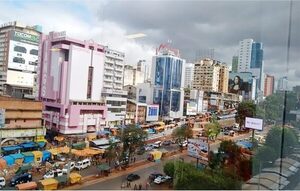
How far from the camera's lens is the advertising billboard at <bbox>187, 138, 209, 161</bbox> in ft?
14.0

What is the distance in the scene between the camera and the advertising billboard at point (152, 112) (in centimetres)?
985

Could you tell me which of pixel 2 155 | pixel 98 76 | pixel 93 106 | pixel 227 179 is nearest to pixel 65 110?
pixel 93 106

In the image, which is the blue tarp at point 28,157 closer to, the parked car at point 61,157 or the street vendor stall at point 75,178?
the parked car at point 61,157

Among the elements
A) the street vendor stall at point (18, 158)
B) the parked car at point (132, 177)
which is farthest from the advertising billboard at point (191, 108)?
the street vendor stall at point (18, 158)

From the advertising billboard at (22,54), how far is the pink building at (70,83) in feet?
14.3

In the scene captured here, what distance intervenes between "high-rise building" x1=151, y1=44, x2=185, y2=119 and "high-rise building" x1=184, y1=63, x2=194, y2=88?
127 millimetres

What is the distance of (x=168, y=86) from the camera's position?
33.2 feet

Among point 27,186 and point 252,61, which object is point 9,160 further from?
point 252,61

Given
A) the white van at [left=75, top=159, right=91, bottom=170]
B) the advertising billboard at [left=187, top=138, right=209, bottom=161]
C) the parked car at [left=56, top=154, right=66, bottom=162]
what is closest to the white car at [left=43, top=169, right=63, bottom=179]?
the white van at [left=75, top=159, right=91, bottom=170]

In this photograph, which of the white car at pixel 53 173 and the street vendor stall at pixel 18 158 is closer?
the white car at pixel 53 173

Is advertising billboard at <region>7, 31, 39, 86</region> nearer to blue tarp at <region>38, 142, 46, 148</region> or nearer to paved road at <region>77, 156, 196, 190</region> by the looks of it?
blue tarp at <region>38, 142, 46, 148</region>

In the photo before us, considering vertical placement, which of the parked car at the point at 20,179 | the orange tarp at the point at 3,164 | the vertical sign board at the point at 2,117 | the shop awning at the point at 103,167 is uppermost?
the vertical sign board at the point at 2,117

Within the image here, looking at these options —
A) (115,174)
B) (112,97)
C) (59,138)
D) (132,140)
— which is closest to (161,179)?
(115,174)

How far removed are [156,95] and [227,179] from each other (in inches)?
295
